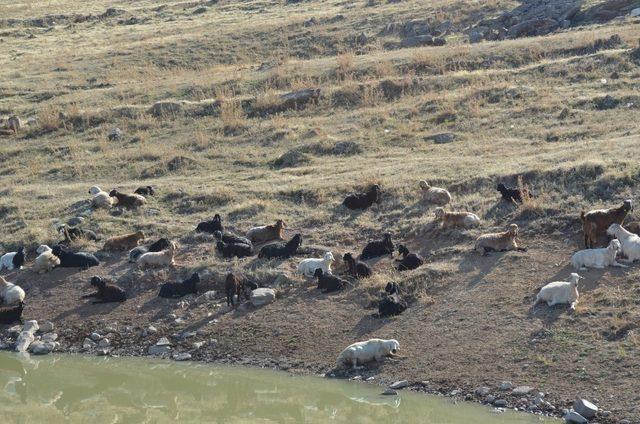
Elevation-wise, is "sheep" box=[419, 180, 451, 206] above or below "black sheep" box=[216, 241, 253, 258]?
above

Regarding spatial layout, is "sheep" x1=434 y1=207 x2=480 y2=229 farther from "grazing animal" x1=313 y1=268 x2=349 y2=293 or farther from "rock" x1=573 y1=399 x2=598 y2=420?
"rock" x1=573 y1=399 x2=598 y2=420

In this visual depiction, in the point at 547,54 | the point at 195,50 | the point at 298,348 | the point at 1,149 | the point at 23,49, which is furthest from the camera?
the point at 23,49

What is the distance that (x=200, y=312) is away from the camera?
1805 centimetres

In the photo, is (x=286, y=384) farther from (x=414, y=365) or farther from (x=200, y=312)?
(x=200, y=312)

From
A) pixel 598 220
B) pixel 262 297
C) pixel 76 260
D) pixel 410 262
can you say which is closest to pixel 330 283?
pixel 262 297

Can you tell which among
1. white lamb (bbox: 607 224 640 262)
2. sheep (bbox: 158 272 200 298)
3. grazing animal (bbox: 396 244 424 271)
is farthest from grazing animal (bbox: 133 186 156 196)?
white lamb (bbox: 607 224 640 262)

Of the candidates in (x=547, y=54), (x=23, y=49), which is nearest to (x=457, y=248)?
(x=547, y=54)

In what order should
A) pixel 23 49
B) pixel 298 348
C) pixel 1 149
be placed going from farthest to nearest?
1. pixel 23 49
2. pixel 1 149
3. pixel 298 348

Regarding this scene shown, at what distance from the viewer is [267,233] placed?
20.5m

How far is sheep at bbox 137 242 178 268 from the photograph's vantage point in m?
19.8

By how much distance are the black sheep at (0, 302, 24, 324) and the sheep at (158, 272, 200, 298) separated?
8.53 feet

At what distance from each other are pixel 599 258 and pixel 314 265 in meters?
5.05

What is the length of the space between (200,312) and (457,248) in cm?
480

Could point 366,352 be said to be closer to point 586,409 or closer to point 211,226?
point 586,409
